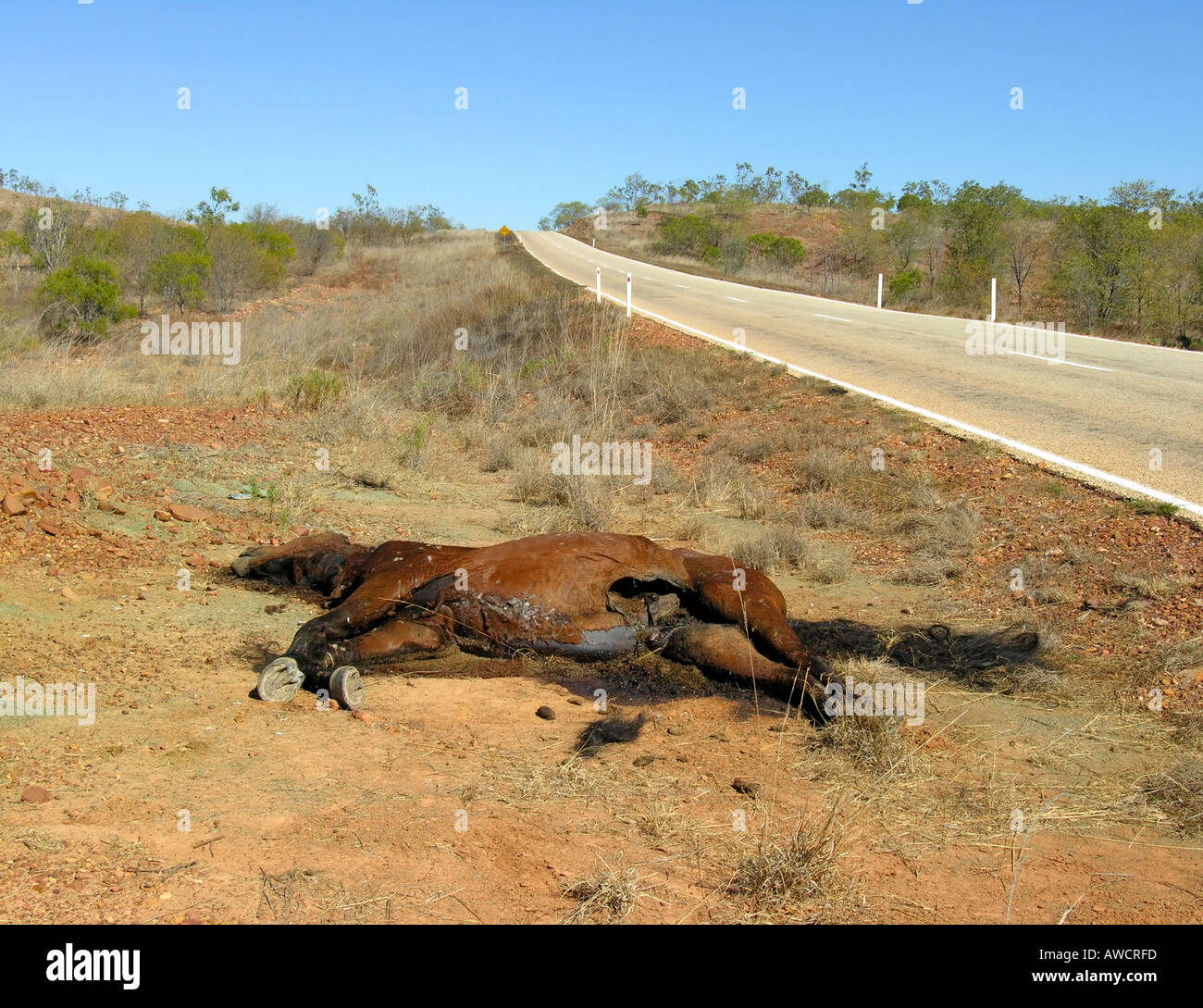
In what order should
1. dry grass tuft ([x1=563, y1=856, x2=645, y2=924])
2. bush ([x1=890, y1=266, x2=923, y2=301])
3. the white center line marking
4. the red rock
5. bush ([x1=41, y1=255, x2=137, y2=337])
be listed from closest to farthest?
dry grass tuft ([x1=563, y1=856, x2=645, y2=924])
the red rock
the white center line marking
bush ([x1=41, y1=255, x2=137, y2=337])
bush ([x1=890, y1=266, x2=923, y2=301])

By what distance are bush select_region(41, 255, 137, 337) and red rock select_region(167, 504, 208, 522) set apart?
42.2ft

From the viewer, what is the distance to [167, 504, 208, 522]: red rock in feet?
23.1

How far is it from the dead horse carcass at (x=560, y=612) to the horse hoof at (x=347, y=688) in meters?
0.06

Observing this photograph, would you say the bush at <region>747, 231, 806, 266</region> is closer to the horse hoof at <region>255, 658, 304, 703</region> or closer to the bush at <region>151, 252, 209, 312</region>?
the bush at <region>151, 252, 209, 312</region>

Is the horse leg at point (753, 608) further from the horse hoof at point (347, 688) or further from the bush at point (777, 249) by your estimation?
the bush at point (777, 249)

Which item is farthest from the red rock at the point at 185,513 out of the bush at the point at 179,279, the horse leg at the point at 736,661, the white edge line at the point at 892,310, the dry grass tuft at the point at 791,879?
the bush at the point at 179,279

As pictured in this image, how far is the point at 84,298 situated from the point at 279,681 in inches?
708

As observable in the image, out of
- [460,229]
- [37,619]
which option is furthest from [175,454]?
[460,229]

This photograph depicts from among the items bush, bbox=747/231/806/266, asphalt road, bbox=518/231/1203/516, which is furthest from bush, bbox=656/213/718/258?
asphalt road, bbox=518/231/1203/516

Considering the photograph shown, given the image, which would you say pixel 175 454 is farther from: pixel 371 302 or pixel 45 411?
pixel 371 302

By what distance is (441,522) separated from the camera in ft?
26.7

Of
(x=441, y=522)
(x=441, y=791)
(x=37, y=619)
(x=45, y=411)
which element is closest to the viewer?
(x=441, y=791)

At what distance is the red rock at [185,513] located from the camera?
23.1 feet
